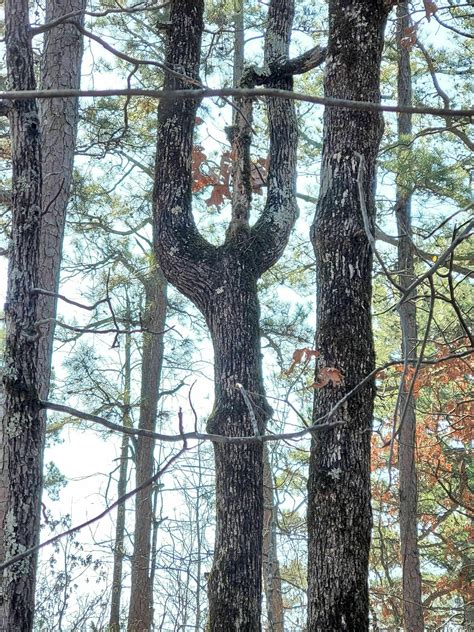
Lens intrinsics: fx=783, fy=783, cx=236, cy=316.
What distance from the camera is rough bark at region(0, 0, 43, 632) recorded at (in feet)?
7.99

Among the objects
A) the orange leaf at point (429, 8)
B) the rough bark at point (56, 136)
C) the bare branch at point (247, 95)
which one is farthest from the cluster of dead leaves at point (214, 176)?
the bare branch at point (247, 95)

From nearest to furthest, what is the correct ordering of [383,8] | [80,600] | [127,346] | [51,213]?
[383,8]
[51,213]
[80,600]
[127,346]

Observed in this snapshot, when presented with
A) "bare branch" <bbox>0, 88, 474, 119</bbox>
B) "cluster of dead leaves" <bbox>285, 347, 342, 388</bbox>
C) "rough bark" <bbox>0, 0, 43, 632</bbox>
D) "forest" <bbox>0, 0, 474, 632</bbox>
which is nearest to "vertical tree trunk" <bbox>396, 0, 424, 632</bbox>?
"forest" <bbox>0, 0, 474, 632</bbox>

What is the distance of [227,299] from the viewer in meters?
4.61

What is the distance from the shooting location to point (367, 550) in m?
3.60

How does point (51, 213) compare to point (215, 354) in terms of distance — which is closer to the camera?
point (215, 354)

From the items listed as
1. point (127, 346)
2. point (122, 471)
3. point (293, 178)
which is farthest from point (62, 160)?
point (122, 471)

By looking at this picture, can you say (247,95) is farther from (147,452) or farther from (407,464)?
(147,452)

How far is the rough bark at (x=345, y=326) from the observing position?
3508 millimetres

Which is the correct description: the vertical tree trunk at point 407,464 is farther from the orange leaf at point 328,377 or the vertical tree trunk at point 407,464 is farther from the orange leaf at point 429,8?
the orange leaf at point 328,377

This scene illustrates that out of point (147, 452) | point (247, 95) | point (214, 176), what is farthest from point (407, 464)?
point (247, 95)

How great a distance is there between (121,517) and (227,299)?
7987 millimetres

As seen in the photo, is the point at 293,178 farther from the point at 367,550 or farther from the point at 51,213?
the point at 367,550

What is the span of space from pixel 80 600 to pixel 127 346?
5.29m
